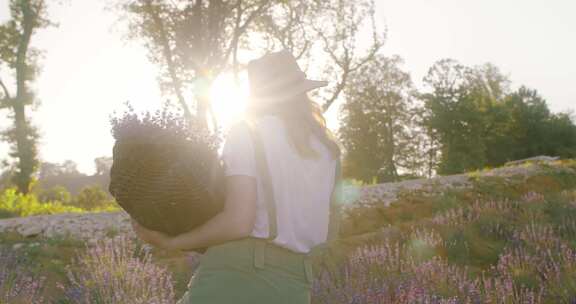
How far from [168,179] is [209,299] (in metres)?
0.41

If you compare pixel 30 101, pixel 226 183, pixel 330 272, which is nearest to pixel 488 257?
pixel 330 272

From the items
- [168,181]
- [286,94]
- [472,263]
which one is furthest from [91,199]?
[168,181]

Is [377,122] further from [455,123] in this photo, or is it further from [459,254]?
[459,254]

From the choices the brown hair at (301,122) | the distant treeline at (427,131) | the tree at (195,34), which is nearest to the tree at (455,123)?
the distant treeline at (427,131)

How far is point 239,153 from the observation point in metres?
1.82

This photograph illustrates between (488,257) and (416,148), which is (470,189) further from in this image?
(416,148)

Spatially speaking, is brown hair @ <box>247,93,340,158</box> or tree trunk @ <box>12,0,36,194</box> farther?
tree trunk @ <box>12,0,36,194</box>

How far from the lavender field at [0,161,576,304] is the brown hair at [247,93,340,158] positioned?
69.2 inches

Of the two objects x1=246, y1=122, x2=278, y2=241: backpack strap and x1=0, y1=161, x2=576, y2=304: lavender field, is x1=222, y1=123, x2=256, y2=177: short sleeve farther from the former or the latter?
x1=0, y1=161, x2=576, y2=304: lavender field

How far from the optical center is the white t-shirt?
72.5 inches

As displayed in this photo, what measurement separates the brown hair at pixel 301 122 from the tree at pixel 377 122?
4112cm

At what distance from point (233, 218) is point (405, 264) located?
4137 mm

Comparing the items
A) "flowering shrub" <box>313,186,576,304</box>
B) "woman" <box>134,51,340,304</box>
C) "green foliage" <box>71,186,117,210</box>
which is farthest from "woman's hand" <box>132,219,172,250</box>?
"green foliage" <box>71,186,117,210</box>

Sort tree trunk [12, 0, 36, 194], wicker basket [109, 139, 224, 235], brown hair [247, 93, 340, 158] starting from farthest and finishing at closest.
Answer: tree trunk [12, 0, 36, 194], brown hair [247, 93, 340, 158], wicker basket [109, 139, 224, 235]
